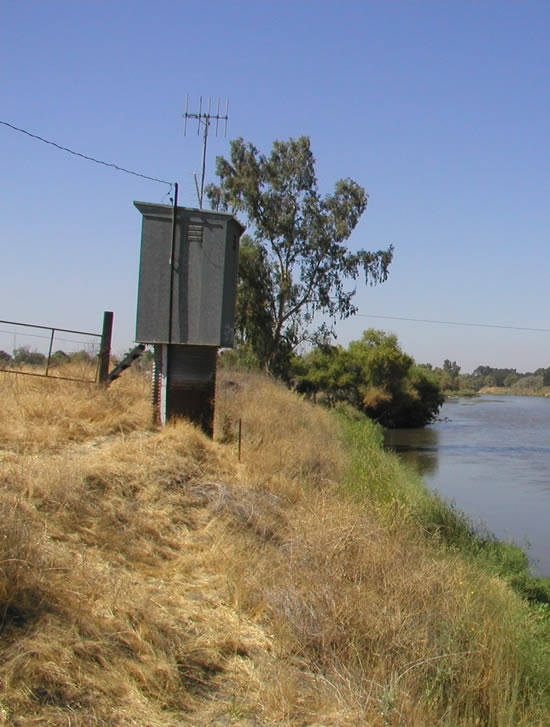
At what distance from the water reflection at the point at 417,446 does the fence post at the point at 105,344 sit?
724 inches

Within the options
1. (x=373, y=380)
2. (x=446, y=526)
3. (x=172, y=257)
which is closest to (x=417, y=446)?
(x=373, y=380)

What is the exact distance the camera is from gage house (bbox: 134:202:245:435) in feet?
49.1

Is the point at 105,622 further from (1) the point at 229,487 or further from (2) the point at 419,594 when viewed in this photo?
(1) the point at 229,487

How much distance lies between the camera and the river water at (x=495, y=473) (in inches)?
798

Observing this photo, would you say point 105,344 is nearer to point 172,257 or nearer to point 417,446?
point 172,257

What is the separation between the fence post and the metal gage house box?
125 cm

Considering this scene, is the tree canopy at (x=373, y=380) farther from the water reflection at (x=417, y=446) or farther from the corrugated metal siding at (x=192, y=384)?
the corrugated metal siding at (x=192, y=384)

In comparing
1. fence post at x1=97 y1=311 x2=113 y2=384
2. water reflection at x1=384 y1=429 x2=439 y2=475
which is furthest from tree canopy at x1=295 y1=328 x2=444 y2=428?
fence post at x1=97 y1=311 x2=113 y2=384

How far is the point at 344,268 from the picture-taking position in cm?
4028

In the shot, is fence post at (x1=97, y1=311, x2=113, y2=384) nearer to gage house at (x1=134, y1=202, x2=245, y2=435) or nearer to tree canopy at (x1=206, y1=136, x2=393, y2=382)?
gage house at (x1=134, y1=202, x2=245, y2=435)

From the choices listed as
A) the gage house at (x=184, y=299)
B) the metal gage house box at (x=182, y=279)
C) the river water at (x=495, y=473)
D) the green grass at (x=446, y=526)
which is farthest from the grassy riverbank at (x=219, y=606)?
the river water at (x=495, y=473)

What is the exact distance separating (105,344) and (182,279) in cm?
237

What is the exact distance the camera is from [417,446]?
4325 cm

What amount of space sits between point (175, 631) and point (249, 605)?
1221 millimetres
